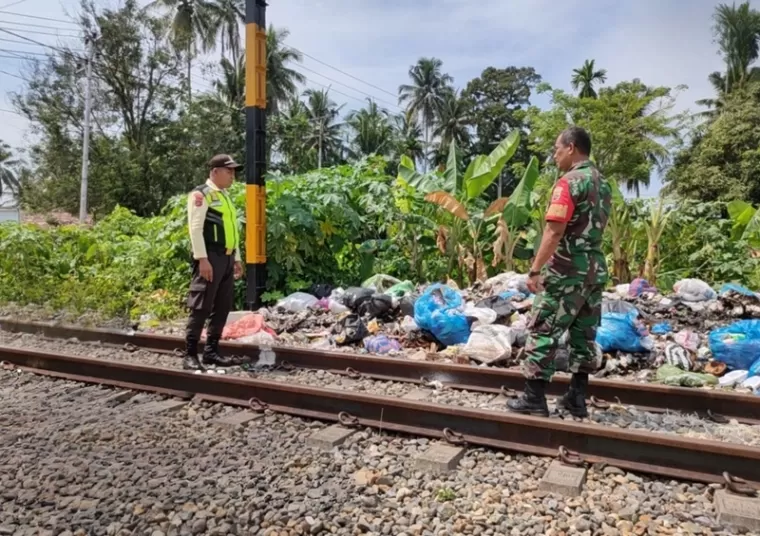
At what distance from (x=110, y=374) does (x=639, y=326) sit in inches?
200

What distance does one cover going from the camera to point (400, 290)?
8.52 m

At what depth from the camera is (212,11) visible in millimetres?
42312

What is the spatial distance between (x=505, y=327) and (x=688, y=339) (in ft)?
5.98

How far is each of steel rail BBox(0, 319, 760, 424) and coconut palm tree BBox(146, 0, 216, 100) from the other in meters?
35.4

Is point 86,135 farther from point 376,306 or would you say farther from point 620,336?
point 620,336

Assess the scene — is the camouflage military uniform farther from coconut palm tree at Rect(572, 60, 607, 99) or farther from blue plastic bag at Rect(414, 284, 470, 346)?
coconut palm tree at Rect(572, 60, 607, 99)

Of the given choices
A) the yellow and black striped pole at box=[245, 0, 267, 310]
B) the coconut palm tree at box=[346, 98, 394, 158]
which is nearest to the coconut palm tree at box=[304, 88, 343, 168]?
the coconut palm tree at box=[346, 98, 394, 158]

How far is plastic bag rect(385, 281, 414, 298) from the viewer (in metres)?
8.30

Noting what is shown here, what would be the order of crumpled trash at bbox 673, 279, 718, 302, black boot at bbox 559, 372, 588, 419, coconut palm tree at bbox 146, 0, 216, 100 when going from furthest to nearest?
1. coconut palm tree at bbox 146, 0, 216, 100
2. crumpled trash at bbox 673, 279, 718, 302
3. black boot at bbox 559, 372, 588, 419

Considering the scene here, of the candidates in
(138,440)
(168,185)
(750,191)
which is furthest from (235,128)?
(138,440)

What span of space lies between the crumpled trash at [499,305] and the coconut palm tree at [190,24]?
3597cm

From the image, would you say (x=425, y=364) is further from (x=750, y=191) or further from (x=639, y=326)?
(x=750, y=191)

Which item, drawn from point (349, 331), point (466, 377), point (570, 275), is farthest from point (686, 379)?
point (349, 331)

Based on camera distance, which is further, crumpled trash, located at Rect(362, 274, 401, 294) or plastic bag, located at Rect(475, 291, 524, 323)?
crumpled trash, located at Rect(362, 274, 401, 294)
